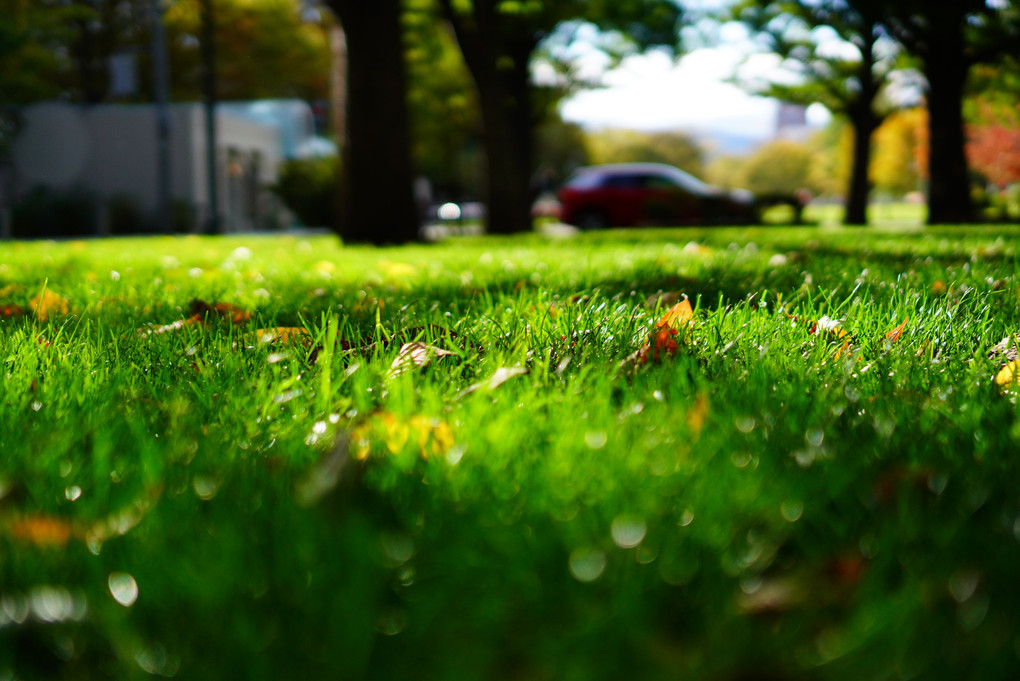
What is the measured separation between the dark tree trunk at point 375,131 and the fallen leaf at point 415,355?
30.0 feet

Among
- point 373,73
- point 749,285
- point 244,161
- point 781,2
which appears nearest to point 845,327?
point 749,285

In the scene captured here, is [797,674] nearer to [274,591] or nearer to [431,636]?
[431,636]

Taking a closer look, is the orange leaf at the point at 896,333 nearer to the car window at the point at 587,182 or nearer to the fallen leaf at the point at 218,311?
the fallen leaf at the point at 218,311

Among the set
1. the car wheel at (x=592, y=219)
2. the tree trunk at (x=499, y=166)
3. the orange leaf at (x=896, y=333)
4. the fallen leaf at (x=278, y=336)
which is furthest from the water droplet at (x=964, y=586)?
the car wheel at (x=592, y=219)

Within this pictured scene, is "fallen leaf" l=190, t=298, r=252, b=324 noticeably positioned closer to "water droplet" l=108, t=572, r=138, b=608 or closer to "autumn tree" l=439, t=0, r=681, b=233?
"water droplet" l=108, t=572, r=138, b=608

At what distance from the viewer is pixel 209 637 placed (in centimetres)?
101

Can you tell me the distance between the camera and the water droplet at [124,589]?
1.09 m

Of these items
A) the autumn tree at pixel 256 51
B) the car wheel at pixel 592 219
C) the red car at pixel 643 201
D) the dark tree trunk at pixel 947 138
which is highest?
the autumn tree at pixel 256 51

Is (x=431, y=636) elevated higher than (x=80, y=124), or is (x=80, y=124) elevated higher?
(x=80, y=124)

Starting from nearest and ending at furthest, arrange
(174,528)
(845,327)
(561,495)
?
(174,528)
(561,495)
(845,327)

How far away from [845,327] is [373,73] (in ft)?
31.6

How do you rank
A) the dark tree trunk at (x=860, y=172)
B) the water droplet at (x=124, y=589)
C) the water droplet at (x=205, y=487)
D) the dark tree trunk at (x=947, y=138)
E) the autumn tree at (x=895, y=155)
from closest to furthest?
1. the water droplet at (x=124, y=589)
2. the water droplet at (x=205, y=487)
3. the dark tree trunk at (x=947, y=138)
4. the dark tree trunk at (x=860, y=172)
5. the autumn tree at (x=895, y=155)

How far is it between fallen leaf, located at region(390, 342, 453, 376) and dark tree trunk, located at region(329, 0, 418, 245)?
30.0ft

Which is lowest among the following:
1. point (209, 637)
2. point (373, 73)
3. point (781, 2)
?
point (209, 637)
